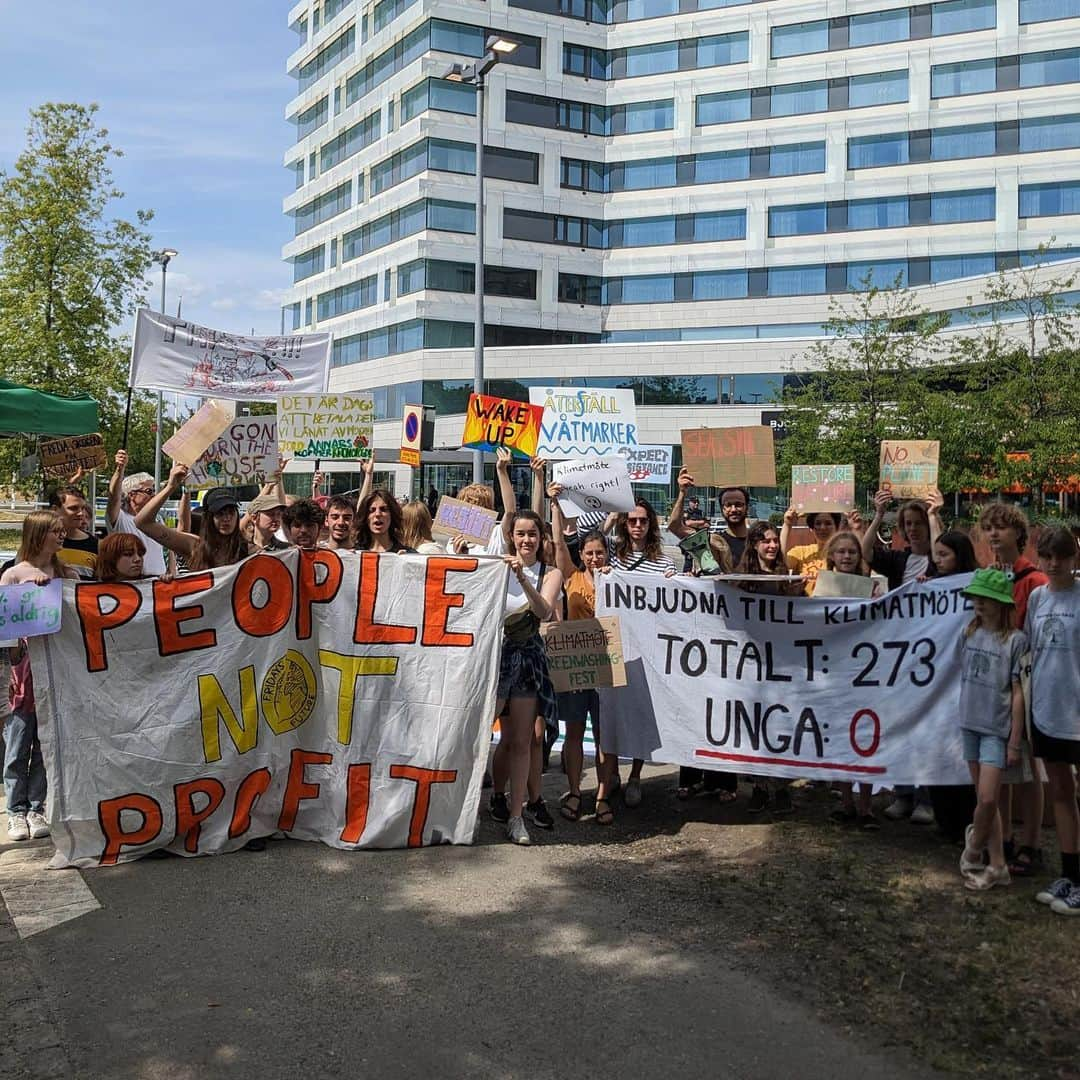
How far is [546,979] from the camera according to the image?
4.52 m

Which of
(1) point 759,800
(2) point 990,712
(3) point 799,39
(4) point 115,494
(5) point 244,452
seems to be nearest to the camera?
(2) point 990,712

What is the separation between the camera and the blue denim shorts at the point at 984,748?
18.1 ft

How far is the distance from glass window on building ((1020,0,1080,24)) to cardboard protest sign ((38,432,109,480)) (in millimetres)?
46939

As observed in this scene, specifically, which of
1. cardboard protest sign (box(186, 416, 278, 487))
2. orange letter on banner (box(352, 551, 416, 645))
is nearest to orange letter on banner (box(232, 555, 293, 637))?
orange letter on banner (box(352, 551, 416, 645))

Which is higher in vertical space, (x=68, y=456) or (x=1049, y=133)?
(x=1049, y=133)

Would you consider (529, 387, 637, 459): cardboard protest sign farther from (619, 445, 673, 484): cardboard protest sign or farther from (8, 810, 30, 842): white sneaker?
(8, 810, 30, 842): white sneaker

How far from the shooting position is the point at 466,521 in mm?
7082

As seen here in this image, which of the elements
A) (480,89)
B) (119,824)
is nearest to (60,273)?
(480,89)

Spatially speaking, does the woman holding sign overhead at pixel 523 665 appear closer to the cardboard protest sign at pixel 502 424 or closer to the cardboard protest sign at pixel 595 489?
the cardboard protest sign at pixel 595 489

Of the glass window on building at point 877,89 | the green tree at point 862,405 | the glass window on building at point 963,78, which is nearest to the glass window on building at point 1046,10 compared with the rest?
the glass window on building at point 963,78

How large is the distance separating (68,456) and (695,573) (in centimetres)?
530

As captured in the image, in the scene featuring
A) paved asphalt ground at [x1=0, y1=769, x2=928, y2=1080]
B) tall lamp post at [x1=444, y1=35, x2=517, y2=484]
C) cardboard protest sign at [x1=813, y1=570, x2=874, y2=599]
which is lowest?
Result: paved asphalt ground at [x1=0, y1=769, x2=928, y2=1080]

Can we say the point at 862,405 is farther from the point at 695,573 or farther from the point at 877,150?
the point at 695,573

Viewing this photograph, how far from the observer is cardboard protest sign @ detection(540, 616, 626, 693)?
666 cm
